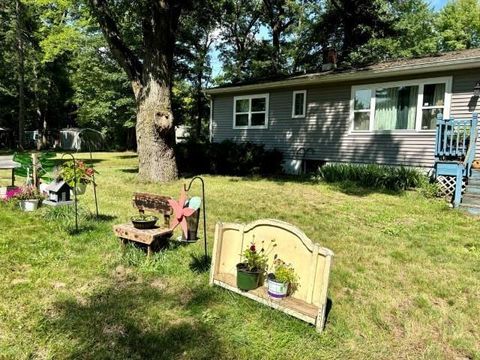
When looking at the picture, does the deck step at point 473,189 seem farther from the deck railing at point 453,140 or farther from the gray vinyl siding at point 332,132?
the gray vinyl siding at point 332,132

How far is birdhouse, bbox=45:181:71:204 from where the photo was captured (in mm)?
5902

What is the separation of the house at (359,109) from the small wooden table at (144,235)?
8.91 meters

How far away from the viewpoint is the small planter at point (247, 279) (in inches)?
130

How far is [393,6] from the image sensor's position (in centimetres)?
2212

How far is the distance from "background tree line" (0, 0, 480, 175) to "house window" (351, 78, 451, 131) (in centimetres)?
723

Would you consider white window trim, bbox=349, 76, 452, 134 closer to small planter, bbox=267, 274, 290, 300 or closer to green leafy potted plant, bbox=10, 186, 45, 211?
small planter, bbox=267, 274, 290, 300

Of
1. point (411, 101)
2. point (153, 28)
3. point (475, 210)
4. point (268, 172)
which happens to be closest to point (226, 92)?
point (268, 172)

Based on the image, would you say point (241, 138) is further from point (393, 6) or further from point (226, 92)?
point (393, 6)

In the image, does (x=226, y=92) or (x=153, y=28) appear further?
(x=226, y=92)

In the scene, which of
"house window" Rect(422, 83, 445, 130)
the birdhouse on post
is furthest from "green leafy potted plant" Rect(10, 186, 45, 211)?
"house window" Rect(422, 83, 445, 130)

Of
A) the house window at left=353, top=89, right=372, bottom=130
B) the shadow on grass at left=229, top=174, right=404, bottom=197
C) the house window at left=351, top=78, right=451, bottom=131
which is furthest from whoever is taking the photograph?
the house window at left=353, top=89, right=372, bottom=130

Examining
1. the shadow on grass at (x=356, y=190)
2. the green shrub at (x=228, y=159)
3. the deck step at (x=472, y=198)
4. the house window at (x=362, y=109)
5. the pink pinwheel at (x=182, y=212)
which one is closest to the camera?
the pink pinwheel at (x=182, y=212)

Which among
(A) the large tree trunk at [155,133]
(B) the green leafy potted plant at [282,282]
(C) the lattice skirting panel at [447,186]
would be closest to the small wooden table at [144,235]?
(B) the green leafy potted plant at [282,282]

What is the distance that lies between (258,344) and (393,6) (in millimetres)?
24486
